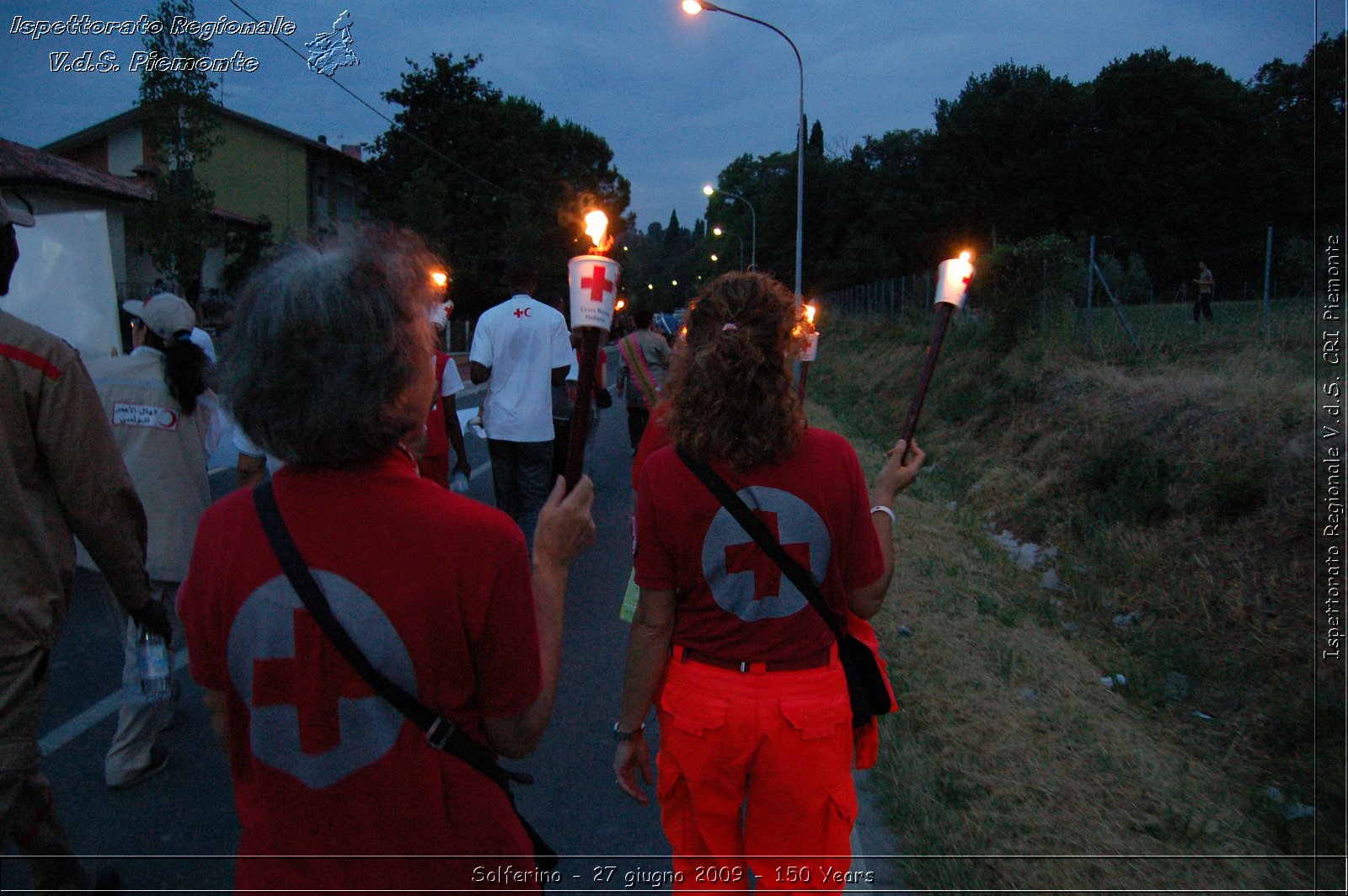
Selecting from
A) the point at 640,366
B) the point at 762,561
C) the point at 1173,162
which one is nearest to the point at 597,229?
the point at 762,561

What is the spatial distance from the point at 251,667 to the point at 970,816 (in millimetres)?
2770

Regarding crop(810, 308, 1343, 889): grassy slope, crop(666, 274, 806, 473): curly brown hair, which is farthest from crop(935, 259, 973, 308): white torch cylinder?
crop(810, 308, 1343, 889): grassy slope

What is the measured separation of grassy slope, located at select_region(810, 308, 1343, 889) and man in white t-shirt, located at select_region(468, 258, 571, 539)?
2.49 metres

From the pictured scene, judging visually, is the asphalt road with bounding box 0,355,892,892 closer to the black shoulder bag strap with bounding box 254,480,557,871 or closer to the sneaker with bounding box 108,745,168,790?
the sneaker with bounding box 108,745,168,790

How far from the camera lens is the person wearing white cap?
3.62m

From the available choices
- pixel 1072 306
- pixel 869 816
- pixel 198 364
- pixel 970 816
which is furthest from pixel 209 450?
pixel 1072 306

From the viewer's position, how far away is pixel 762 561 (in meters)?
2.06

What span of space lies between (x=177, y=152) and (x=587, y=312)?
19.1 m

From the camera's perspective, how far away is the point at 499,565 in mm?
1392

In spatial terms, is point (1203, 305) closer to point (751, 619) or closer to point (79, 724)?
point (751, 619)

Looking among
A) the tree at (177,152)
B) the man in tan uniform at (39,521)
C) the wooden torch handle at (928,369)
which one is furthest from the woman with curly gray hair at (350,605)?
the tree at (177,152)

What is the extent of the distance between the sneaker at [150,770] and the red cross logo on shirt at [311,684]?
9.32ft

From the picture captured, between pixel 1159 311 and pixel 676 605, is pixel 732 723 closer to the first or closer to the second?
pixel 676 605

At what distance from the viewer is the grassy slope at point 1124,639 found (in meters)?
3.24
